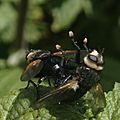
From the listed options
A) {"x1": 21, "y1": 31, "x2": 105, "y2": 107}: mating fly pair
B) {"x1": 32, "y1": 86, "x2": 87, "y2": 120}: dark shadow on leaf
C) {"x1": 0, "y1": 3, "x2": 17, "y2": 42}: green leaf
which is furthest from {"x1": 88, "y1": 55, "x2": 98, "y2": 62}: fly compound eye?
{"x1": 0, "y1": 3, "x2": 17, "y2": 42}: green leaf

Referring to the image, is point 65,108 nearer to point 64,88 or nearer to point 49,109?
point 49,109

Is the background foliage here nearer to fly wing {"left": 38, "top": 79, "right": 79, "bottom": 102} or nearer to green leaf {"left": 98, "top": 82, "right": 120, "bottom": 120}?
green leaf {"left": 98, "top": 82, "right": 120, "bottom": 120}

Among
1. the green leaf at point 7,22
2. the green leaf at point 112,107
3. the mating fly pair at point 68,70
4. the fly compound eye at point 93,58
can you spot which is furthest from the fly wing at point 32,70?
the green leaf at point 7,22

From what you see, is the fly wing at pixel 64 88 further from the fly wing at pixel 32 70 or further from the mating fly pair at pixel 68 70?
the fly wing at pixel 32 70

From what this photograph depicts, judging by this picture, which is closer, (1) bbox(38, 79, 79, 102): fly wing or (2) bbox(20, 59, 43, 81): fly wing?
(1) bbox(38, 79, 79, 102): fly wing

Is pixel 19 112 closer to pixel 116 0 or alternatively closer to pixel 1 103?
pixel 1 103
